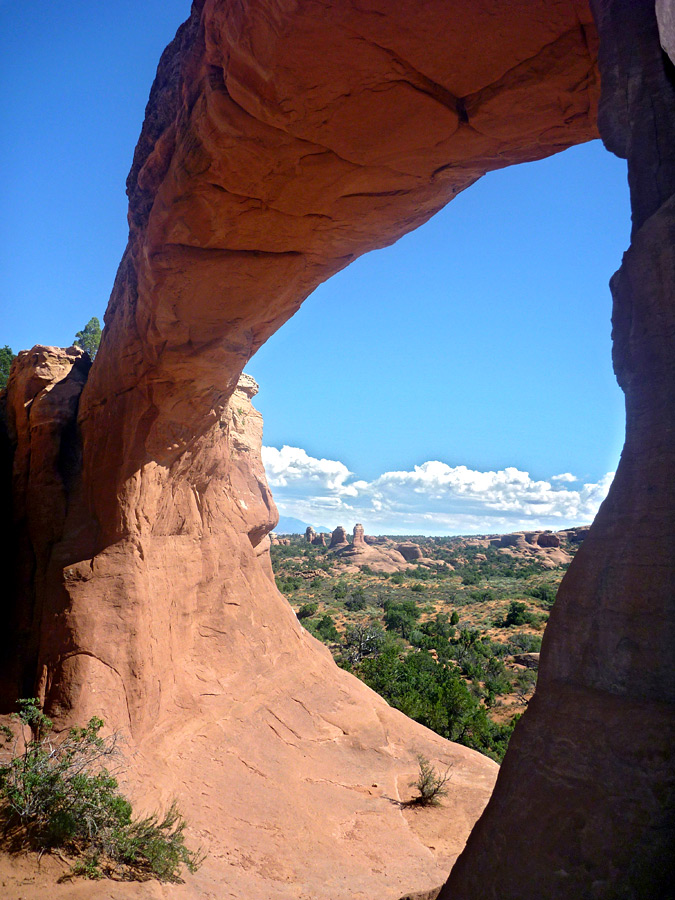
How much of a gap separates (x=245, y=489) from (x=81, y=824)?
8169 mm

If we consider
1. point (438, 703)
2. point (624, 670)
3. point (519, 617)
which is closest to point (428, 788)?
point (438, 703)

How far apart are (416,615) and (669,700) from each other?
26.6 metres

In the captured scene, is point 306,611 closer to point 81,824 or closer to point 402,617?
point 402,617

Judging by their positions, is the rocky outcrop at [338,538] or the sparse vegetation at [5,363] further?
the rocky outcrop at [338,538]

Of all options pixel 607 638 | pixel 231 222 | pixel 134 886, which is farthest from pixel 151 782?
pixel 231 222

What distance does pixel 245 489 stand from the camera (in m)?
13.1

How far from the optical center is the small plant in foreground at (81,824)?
17.4 feet

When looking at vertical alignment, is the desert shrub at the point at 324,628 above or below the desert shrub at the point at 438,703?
→ below

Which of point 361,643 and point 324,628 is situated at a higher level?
point 361,643

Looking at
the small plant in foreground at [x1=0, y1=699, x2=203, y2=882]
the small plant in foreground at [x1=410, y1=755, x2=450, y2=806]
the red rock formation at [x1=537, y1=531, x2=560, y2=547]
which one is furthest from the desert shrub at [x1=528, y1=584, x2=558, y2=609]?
the red rock formation at [x1=537, y1=531, x2=560, y2=547]

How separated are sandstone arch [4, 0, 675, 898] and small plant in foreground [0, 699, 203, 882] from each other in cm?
55

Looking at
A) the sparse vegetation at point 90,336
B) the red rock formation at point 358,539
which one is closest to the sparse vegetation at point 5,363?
the sparse vegetation at point 90,336

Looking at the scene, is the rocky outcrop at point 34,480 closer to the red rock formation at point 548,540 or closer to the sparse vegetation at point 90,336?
the sparse vegetation at point 90,336

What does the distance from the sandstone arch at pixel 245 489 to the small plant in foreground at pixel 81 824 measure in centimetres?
55
